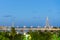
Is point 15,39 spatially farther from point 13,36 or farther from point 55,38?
point 55,38

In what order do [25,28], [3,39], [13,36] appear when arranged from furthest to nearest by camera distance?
[25,28], [13,36], [3,39]

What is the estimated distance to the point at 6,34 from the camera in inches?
1794

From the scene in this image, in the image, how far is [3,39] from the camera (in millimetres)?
43031

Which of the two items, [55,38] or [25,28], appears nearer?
[55,38]

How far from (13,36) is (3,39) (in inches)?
128

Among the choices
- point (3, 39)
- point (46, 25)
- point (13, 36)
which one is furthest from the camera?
point (46, 25)

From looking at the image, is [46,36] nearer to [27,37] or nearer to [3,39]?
[27,37]

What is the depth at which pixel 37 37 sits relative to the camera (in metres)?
43.7

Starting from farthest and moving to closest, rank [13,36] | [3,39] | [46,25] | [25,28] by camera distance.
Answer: [46,25]
[25,28]
[13,36]
[3,39]

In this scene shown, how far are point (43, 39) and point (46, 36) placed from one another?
71cm

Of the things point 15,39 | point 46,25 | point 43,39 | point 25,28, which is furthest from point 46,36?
point 46,25

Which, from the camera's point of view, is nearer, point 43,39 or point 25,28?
point 43,39

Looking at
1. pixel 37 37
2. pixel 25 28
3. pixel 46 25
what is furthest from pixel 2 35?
pixel 46 25

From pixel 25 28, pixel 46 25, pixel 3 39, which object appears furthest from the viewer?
pixel 46 25
